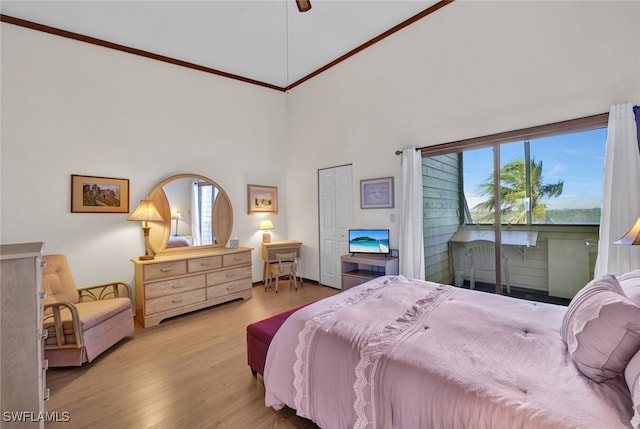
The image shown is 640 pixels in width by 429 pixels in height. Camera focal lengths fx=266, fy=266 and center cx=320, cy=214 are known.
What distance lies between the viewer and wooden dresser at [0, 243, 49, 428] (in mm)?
1130

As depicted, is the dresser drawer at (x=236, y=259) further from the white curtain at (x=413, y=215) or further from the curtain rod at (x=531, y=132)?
the curtain rod at (x=531, y=132)

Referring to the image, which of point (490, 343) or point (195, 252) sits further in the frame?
point (195, 252)

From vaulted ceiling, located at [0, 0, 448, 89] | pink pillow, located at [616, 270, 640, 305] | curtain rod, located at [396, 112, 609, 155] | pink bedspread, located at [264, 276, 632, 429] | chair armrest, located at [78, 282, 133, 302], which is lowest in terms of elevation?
chair armrest, located at [78, 282, 133, 302]

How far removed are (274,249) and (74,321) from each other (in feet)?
9.22

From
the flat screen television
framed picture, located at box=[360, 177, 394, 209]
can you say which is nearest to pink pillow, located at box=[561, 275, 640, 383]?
the flat screen television

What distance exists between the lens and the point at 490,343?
1354 mm

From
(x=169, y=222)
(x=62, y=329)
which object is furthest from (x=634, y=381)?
(x=169, y=222)

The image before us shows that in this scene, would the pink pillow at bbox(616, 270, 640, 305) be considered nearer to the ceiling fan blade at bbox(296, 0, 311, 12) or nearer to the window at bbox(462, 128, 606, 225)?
the window at bbox(462, 128, 606, 225)

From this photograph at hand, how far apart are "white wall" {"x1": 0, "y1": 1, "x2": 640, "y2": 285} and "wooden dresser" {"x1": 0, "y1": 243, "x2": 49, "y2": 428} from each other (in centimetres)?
267

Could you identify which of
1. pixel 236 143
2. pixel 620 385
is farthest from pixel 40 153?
pixel 620 385

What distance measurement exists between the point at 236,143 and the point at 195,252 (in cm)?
199

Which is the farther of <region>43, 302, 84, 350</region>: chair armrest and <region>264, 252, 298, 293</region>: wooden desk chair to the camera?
<region>264, 252, 298, 293</region>: wooden desk chair

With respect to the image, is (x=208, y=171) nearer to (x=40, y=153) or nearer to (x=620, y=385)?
(x=40, y=153)

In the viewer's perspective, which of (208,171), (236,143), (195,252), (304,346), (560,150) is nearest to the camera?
(304,346)
